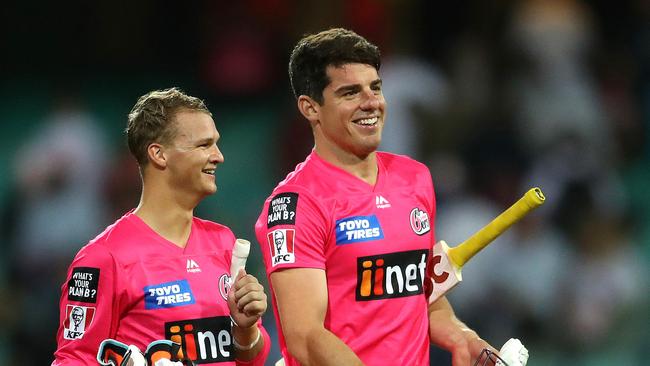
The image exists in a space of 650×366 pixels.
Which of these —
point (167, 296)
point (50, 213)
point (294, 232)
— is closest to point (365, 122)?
point (294, 232)

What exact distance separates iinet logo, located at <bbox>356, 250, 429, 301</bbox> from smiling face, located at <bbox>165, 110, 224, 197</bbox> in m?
0.74

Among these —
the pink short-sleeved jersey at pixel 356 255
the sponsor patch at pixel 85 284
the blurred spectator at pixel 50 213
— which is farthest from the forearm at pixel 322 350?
the blurred spectator at pixel 50 213

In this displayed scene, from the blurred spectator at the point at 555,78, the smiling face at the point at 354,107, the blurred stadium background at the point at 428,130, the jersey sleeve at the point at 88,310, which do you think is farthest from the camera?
the blurred spectator at the point at 555,78

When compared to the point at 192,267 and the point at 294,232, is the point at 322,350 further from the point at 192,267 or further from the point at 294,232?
the point at 192,267

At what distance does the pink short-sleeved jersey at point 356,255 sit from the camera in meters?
4.62

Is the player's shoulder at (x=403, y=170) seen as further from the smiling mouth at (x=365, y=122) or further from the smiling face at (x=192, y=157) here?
the smiling face at (x=192, y=157)

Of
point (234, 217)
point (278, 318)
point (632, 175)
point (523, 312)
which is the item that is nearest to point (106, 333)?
point (278, 318)

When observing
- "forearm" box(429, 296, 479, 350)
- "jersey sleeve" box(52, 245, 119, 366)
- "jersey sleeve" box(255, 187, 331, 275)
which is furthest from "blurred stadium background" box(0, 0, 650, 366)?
"jersey sleeve" box(52, 245, 119, 366)

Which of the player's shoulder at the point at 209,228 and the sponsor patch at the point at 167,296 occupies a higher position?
the player's shoulder at the point at 209,228

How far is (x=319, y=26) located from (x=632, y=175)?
3013 mm

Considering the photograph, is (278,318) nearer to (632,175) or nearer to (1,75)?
(632,175)

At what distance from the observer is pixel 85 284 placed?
4.69m

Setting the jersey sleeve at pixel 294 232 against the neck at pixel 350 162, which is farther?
the neck at pixel 350 162

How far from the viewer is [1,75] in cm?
1197
